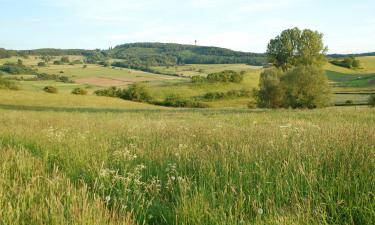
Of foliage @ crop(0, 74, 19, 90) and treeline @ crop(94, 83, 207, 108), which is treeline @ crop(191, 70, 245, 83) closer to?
treeline @ crop(94, 83, 207, 108)

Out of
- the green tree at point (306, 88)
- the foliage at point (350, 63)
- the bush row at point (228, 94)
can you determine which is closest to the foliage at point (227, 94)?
the bush row at point (228, 94)

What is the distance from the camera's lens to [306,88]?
2244 inches

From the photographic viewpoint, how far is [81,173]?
5.70 metres

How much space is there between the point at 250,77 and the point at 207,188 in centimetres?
11303

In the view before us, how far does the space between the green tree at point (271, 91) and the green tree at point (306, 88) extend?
1.02 m

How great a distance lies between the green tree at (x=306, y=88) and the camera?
5666cm

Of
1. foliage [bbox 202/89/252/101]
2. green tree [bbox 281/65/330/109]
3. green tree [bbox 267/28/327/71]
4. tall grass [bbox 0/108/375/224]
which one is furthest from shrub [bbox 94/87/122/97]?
tall grass [bbox 0/108/375/224]

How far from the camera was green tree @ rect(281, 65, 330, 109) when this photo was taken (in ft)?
186

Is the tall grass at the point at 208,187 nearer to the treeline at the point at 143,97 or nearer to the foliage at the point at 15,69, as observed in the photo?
the treeline at the point at 143,97

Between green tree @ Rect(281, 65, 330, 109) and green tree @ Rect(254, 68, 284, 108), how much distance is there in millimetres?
1021

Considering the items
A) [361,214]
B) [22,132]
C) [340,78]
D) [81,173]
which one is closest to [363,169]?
[361,214]

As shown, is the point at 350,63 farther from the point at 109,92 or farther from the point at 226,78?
the point at 109,92

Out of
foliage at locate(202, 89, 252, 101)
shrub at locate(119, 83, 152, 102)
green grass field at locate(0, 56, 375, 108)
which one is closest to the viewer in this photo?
green grass field at locate(0, 56, 375, 108)

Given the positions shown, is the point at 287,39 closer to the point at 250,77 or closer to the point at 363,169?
the point at 250,77
